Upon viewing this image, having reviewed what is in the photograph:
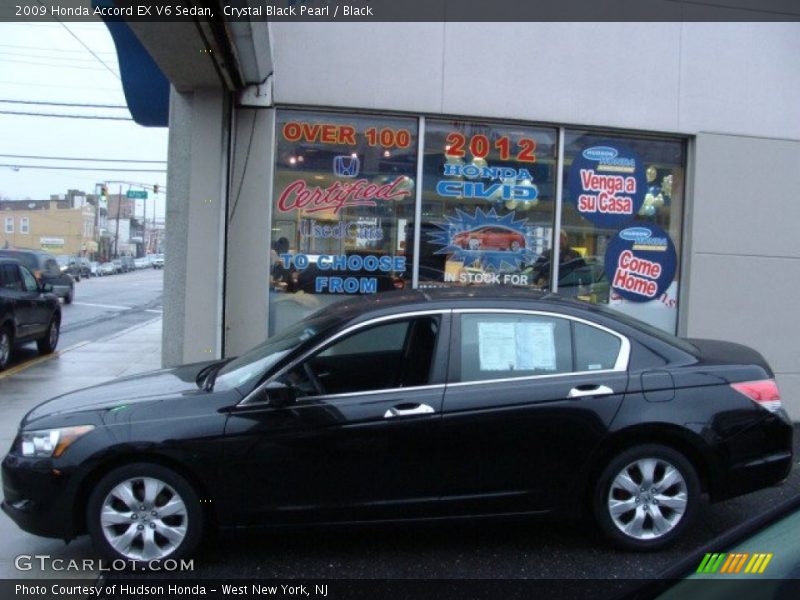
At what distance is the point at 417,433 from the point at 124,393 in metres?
1.82

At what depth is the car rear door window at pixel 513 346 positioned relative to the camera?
459 centimetres

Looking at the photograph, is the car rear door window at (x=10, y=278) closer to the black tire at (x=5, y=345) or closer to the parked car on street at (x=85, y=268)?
the black tire at (x=5, y=345)

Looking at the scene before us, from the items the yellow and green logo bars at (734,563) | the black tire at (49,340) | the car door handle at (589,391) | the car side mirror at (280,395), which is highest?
the car door handle at (589,391)

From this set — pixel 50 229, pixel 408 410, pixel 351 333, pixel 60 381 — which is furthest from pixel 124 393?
pixel 50 229

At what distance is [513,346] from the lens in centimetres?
466

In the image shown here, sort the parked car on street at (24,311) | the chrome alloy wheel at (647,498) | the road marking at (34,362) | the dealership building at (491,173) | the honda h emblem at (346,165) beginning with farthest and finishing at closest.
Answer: the parked car on street at (24,311) → the road marking at (34,362) → the honda h emblem at (346,165) → the dealership building at (491,173) → the chrome alloy wheel at (647,498)

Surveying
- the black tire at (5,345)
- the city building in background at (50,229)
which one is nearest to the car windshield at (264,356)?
the black tire at (5,345)

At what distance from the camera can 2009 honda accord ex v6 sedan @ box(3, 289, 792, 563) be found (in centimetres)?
424

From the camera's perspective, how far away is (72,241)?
88.6 metres

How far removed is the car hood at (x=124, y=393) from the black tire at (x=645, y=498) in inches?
99.8

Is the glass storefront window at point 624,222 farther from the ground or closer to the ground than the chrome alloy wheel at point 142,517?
farther from the ground

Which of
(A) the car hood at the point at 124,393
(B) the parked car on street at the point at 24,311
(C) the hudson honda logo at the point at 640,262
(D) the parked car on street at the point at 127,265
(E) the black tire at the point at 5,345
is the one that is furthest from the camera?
(D) the parked car on street at the point at 127,265

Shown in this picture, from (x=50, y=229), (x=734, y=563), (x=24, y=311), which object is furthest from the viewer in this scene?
(x=50, y=229)

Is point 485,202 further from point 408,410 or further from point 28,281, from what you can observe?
point 28,281
